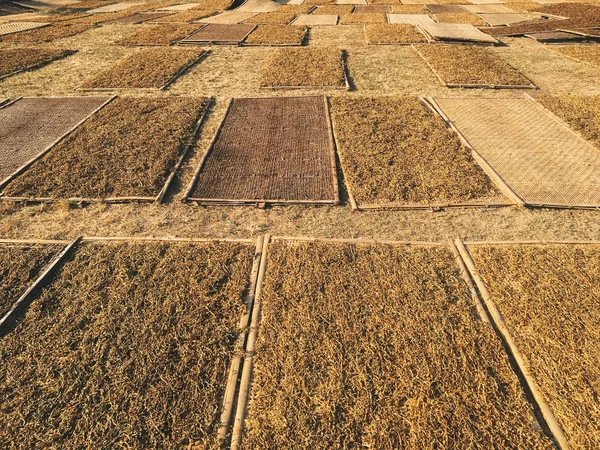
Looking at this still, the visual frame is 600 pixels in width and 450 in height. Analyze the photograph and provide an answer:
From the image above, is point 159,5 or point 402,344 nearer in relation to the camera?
point 402,344

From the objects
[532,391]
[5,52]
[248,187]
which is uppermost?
[5,52]

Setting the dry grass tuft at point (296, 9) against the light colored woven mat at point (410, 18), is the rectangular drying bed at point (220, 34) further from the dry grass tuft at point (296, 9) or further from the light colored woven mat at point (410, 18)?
the light colored woven mat at point (410, 18)

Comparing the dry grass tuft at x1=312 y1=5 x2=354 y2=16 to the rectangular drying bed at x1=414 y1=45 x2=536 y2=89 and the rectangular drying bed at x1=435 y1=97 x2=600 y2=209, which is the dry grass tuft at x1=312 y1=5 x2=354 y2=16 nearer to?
the rectangular drying bed at x1=414 y1=45 x2=536 y2=89

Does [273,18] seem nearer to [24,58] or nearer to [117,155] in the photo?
[24,58]

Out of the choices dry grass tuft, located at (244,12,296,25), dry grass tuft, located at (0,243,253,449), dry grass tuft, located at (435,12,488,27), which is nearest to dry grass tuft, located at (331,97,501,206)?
dry grass tuft, located at (0,243,253,449)

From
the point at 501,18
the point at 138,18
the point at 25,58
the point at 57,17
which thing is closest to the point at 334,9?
the point at 501,18

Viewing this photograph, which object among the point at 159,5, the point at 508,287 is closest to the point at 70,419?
the point at 508,287

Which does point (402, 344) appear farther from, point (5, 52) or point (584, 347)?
point (5, 52)

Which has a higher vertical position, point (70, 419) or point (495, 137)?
point (495, 137)
